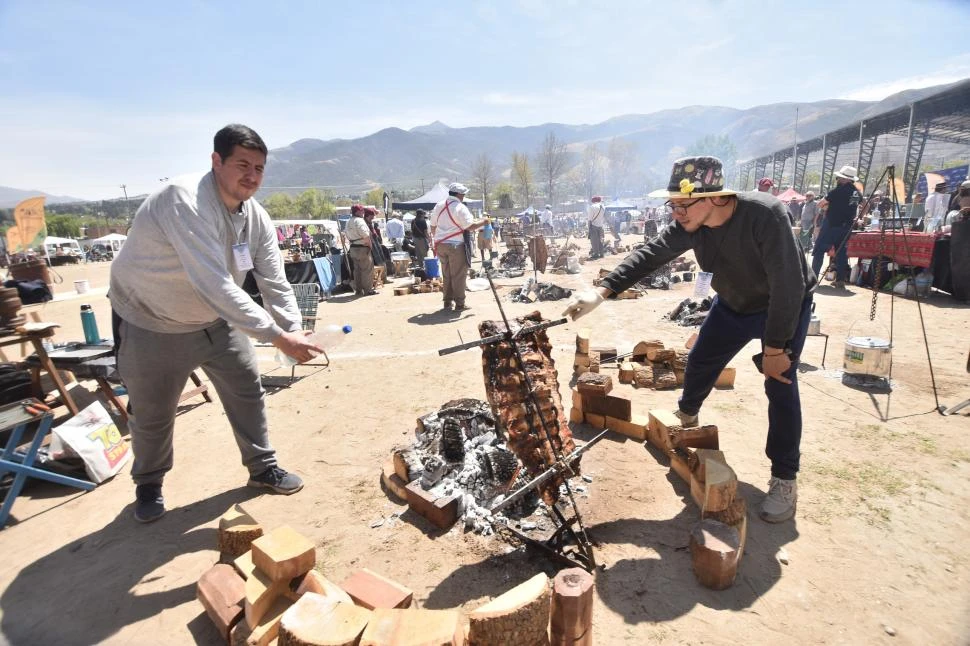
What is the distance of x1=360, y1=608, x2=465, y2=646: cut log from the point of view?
1663 millimetres

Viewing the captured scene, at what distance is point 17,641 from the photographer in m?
2.31

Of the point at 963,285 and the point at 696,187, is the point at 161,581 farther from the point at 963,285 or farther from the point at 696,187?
the point at 963,285

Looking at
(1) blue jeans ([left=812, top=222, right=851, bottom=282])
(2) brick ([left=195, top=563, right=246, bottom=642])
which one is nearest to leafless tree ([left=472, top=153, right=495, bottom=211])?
(1) blue jeans ([left=812, top=222, right=851, bottom=282])

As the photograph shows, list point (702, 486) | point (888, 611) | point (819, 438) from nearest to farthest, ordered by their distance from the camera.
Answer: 1. point (888, 611)
2. point (702, 486)
3. point (819, 438)

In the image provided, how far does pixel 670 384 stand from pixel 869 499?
2.11 meters

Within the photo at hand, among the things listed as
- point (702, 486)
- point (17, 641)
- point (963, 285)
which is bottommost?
point (17, 641)

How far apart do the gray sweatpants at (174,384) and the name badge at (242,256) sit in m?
0.45

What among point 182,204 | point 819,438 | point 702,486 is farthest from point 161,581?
point 819,438

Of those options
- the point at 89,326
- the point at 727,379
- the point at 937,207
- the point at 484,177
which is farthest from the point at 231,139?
the point at 484,177

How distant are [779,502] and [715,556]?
36.0 inches

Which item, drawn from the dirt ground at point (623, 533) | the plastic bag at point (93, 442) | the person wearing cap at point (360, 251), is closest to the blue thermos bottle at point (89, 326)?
the dirt ground at point (623, 533)

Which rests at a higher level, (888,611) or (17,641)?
(888,611)

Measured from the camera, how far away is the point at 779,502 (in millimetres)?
2857

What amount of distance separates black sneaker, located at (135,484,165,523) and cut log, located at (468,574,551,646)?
269cm
